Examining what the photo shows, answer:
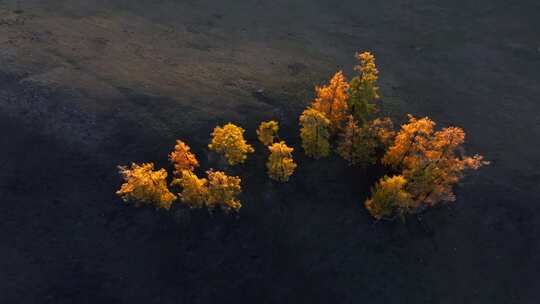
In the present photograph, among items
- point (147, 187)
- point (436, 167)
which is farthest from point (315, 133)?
point (147, 187)

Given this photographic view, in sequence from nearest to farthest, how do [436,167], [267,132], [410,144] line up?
1. [436,167]
2. [410,144]
3. [267,132]

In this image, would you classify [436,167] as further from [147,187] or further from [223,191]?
[147,187]

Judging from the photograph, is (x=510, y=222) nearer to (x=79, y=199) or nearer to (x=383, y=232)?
(x=383, y=232)

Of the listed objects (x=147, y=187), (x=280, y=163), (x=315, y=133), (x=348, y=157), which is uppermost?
(x=315, y=133)

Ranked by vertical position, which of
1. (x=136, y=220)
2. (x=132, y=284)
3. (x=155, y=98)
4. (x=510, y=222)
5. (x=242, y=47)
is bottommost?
(x=132, y=284)

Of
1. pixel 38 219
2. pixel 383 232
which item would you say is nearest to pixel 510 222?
pixel 383 232

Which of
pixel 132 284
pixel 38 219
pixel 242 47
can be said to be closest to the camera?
pixel 132 284

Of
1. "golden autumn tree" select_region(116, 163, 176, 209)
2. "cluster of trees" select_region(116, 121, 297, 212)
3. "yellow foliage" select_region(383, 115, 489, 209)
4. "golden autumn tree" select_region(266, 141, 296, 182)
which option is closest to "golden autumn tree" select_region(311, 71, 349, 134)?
"cluster of trees" select_region(116, 121, 297, 212)

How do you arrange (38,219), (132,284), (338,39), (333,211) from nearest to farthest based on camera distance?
(132,284) → (38,219) → (333,211) → (338,39)
